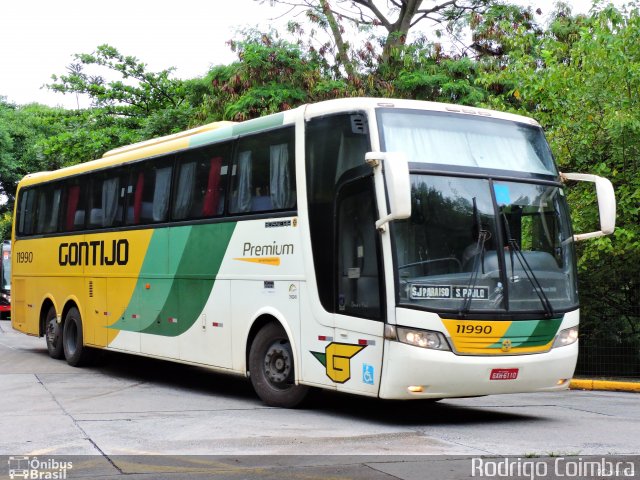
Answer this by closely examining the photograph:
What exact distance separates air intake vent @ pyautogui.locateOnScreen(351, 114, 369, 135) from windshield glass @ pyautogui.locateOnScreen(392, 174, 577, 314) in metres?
0.75

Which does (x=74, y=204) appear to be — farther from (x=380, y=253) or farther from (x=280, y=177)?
(x=380, y=253)

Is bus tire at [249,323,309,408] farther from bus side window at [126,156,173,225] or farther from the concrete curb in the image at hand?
the concrete curb

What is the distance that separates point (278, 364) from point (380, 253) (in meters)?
2.34

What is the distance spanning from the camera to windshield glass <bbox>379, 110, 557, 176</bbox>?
10.5 metres

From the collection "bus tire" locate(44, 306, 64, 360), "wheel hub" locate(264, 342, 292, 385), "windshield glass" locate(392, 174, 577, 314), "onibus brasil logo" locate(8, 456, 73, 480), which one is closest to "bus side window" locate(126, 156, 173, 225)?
"wheel hub" locate(264, 342, 292, 385)

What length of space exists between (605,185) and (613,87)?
541 cm

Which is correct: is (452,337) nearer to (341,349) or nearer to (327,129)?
(341,349)

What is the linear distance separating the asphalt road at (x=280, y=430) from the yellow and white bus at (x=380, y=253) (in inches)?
21.9

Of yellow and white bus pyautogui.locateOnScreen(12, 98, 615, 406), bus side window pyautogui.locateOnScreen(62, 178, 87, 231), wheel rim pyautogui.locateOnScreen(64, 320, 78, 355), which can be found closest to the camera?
yellow and white bus pyautogui.locateOnScreen(12, 98, 615, 406)

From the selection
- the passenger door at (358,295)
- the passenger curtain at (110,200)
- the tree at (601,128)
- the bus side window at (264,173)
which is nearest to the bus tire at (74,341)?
the passenger curtain at (110,200)

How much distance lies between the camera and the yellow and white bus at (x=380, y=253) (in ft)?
32.8

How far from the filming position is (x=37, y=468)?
756cm

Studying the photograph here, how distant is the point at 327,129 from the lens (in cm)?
1100

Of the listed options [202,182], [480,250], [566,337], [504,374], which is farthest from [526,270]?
[202,182]
